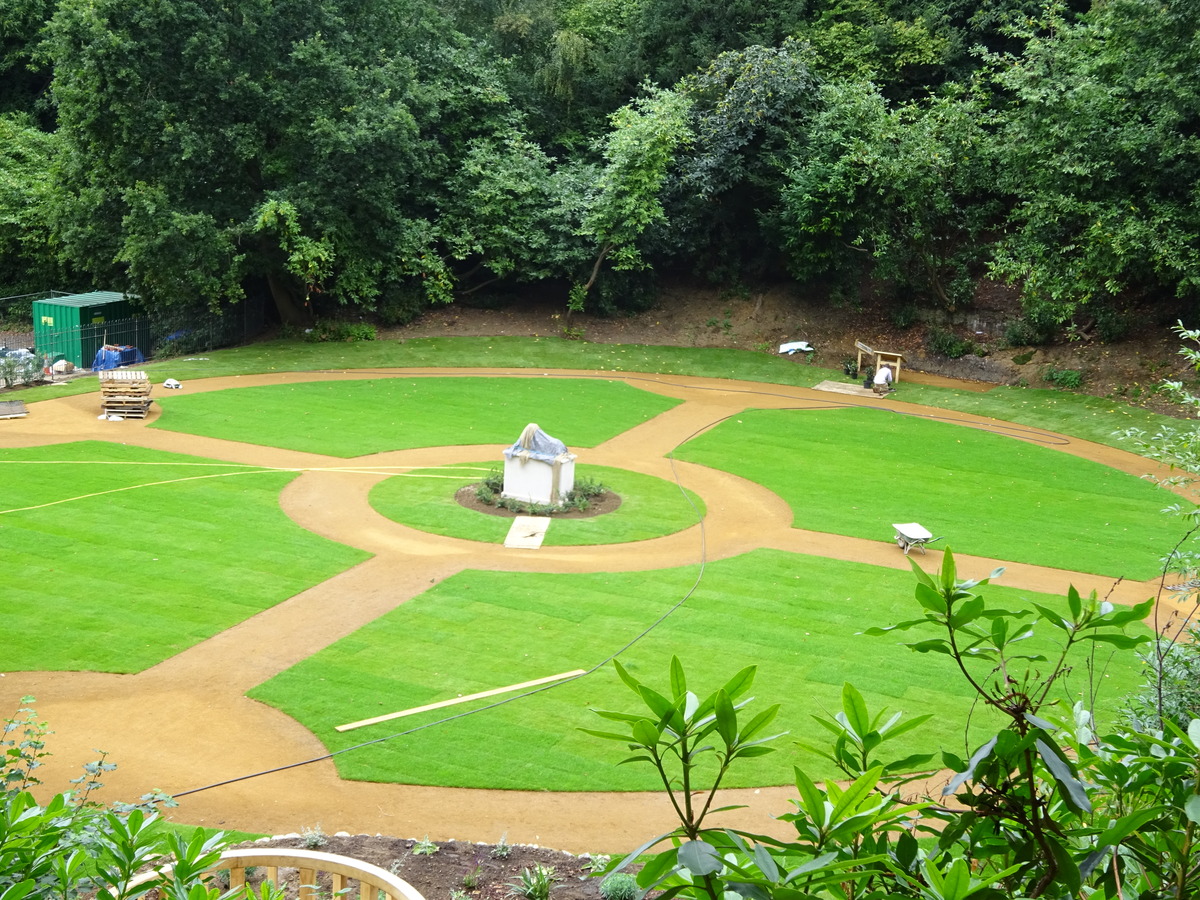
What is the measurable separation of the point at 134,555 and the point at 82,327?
57.4ft

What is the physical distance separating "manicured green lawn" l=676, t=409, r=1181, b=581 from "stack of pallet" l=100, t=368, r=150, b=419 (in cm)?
1245

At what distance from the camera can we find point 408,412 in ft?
89.1

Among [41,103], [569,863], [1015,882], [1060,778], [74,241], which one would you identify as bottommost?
[569,863]

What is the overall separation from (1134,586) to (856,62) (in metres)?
24.2

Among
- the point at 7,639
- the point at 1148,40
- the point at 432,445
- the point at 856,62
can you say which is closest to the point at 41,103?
the point at 432,445

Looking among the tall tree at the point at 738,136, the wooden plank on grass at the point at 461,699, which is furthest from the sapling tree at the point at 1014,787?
the tall tree at the point at 738,136

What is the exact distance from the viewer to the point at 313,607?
15.5m

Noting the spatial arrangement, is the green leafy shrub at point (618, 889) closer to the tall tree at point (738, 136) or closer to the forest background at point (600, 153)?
the forest background at point (600, 153)

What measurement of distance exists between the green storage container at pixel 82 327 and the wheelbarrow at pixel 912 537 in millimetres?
23503

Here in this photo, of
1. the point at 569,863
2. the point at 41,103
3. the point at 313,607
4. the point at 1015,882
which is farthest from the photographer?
the point at 41,103

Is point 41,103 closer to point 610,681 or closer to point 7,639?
point 7,639

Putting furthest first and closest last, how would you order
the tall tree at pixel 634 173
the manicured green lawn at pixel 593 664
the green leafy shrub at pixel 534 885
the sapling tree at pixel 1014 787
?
1. the tall tree at pixel 634 173
2. the manicured green lawn at pixel 593 664
3. the green leafy shrub at pixel 534 885
4. the sapling tree at pixel 1014 787

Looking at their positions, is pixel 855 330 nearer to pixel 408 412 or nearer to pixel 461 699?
pixel 408 412

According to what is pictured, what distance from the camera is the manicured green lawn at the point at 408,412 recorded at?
24.5 metres
